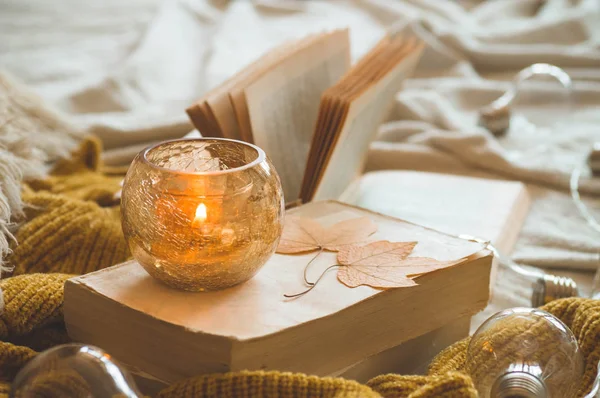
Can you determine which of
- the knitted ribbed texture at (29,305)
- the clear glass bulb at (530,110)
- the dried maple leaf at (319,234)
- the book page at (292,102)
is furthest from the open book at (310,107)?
the clear glass bulb at (530,110)

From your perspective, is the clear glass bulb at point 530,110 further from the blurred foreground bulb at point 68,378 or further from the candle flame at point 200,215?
the blurred foreground bulb at point 68,378

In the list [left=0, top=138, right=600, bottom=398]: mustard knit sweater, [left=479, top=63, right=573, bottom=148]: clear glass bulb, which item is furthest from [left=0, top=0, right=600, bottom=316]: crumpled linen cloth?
[left=0, top=138, right=600, bottom=398]: mustard knit sweater

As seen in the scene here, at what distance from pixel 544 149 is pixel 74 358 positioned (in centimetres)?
89

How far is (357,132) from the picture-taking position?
2.56 ft

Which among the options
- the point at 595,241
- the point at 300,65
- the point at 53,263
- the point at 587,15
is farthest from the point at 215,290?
the point at 587,15

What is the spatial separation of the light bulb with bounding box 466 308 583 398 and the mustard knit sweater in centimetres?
3

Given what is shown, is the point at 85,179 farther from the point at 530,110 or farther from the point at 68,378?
the point at 530,110

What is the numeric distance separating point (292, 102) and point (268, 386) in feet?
1.26

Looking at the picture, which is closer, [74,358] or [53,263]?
[74,358]

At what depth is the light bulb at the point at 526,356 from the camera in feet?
1.59

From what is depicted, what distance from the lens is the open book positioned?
68 centimetres

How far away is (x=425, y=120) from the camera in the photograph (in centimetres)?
117

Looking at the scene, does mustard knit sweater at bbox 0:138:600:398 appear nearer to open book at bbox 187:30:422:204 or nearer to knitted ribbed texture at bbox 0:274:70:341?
knitted ribbed texture at bbox 0:274:70:341

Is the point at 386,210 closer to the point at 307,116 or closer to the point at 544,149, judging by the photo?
the point at 307,116
